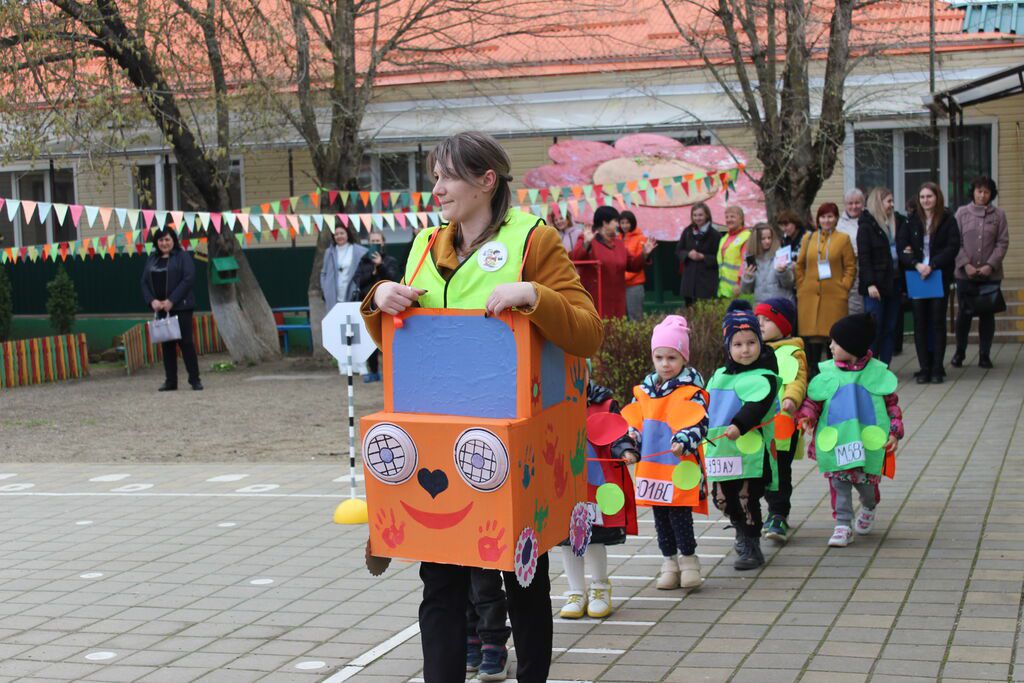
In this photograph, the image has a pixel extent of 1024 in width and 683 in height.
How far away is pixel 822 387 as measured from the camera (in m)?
7.04

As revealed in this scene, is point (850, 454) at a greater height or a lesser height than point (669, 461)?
lesser

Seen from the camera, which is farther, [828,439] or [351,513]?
[351,513]

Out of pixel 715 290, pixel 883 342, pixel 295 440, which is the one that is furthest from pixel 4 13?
pixel 883 342

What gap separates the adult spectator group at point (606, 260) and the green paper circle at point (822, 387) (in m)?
6.74

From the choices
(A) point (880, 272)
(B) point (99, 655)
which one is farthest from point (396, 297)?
(A) point (880, 272)

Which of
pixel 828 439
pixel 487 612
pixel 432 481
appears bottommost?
pixel 487 612

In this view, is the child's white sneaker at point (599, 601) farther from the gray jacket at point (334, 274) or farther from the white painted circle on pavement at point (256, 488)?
the gray jacket at point (334, 274)

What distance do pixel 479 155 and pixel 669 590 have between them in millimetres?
3017

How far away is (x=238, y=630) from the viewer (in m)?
5.78

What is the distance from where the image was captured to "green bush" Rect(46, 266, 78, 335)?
20.7 m

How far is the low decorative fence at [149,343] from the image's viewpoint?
1909 cm

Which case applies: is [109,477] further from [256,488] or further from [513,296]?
[513,296]

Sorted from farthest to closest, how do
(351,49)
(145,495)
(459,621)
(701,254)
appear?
(351,49) < (701,254) < (145,495) < (459,621)

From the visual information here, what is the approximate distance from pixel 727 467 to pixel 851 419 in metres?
0.85
